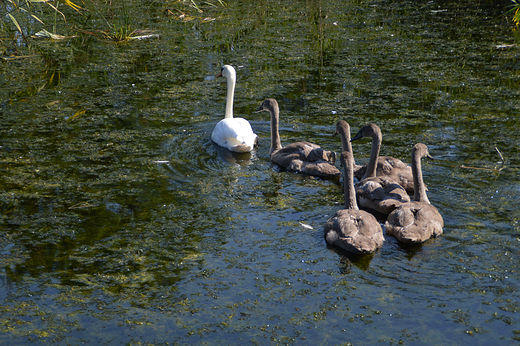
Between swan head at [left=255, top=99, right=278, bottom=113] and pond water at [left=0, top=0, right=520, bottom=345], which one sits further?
swan head at [left=255, top=99, right=278, bottom=113]

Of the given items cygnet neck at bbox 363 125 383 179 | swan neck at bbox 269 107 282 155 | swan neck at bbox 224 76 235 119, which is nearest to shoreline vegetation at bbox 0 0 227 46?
swan neck at bbox 224 76 235 119

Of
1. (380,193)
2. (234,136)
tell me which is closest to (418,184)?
(380,193)

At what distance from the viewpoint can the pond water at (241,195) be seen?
3.86 metres

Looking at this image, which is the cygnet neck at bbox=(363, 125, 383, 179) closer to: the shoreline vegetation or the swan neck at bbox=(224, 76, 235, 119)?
the swan neck at bbox=(224, 76, 235, 119)

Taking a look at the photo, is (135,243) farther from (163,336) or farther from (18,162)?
(18,162)

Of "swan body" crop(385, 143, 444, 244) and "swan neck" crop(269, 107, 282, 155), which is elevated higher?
"swan neck" crop(269, 107, 282, 155)

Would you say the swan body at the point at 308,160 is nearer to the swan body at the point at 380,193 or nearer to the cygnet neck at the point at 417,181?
the swan body at the point at 380,193

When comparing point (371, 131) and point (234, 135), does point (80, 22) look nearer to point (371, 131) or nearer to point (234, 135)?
point (234, 135)

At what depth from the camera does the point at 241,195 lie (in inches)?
228

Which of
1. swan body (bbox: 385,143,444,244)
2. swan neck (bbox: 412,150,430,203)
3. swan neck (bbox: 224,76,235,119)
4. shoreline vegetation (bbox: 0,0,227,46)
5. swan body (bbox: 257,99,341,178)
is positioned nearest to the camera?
swan body (bbox: 385,143,444,244)

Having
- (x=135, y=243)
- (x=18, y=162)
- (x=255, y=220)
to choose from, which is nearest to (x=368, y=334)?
(x=255, y=220)

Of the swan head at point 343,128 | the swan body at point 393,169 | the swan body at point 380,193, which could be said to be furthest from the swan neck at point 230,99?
the swan body at point 380,193

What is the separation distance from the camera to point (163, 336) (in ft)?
12.1

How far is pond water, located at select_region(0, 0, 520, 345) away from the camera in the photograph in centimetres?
386
